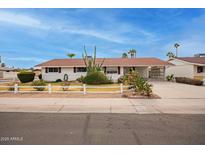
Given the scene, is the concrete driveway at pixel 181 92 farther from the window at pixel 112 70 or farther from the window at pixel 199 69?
the window at pixel 112 70

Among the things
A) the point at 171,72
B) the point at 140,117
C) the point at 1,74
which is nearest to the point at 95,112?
the point at 140,117

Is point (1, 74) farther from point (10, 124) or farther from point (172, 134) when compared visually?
point (172, 134)

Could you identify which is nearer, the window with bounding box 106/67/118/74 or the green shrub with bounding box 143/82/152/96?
the green shrub with bounding box 143/82/152/96

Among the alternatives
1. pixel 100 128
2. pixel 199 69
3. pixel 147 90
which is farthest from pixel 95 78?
pixel 199 69

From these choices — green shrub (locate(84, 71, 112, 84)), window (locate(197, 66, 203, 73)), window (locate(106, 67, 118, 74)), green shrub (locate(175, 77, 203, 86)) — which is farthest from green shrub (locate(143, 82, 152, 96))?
window (locate(197, 66, 203, 73))

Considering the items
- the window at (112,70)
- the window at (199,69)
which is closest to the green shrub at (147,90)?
the window at (112,70)

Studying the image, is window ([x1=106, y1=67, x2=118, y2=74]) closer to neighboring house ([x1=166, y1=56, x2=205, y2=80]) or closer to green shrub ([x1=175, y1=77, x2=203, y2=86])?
green shrub ([x1=175, y1=77, x2=203, y2=86])

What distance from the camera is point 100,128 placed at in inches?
221

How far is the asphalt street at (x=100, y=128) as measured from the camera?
15.2ft

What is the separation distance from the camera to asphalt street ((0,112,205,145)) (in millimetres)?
4645

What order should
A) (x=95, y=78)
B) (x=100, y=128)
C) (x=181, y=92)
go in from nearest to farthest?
1. (x=100, y=128)
2. (x=181, y=92)
3. (x=95, y=78)

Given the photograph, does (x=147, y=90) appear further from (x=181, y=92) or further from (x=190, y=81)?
(x=190, y=81)

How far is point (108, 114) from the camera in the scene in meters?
7.53
